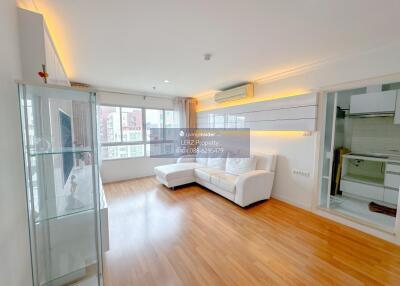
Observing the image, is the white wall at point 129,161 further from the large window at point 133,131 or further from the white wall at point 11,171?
the white wall at point 11,171

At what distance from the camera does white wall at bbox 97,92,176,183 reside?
4.14 meters

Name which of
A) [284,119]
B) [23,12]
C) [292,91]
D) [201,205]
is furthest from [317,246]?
[23,12]

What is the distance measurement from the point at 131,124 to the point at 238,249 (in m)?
3.88

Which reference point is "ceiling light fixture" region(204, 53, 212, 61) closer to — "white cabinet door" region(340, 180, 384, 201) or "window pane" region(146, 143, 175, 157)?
"window pane" region(146, 143, 175, 157)

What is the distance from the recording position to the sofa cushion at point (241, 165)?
325 cm

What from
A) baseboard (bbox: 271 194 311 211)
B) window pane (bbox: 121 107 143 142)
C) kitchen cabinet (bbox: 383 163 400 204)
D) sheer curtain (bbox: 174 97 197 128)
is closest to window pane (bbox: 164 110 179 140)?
sheer curtain (bbox: 174 97 197 128)

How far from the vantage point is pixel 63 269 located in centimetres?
145

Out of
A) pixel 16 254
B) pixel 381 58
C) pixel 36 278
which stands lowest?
pixel 36 278

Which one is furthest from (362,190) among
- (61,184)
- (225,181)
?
(61,184)

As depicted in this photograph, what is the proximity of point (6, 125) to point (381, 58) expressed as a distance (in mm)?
3495

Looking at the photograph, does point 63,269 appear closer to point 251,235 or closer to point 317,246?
point 251,235

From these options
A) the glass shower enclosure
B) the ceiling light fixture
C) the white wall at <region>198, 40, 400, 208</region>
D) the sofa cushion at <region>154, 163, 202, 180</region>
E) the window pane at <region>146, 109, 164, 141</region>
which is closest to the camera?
the glass shower enclosure

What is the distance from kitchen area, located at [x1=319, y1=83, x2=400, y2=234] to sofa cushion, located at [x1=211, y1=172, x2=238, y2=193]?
1419 mm

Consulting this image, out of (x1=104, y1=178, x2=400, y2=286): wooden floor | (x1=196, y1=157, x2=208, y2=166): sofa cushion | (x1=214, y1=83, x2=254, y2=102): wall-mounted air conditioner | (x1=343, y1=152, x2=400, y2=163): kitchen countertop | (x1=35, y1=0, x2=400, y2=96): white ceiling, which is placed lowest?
(x1=104, y1=178, x2=400, y2=286): wooden floor
